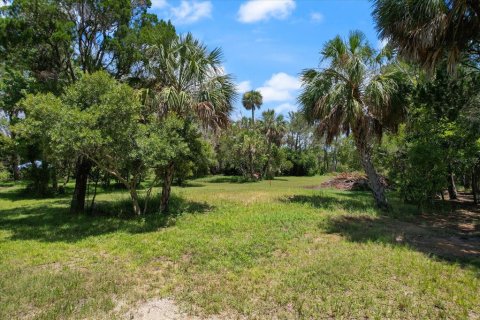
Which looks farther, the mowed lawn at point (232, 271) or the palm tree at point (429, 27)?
the palm tree at point (429, 27)

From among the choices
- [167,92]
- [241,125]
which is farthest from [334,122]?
[241,125]

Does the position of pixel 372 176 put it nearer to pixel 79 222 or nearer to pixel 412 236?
pixel 412 236

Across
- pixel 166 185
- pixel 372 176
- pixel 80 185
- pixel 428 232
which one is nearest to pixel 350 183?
pixel 372 176

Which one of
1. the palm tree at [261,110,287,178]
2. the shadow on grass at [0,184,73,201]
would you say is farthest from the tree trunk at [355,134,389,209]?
the palm tree at [261,110,287,178]

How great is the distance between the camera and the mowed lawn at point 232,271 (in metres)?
4.39

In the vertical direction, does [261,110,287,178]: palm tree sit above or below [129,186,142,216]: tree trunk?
above

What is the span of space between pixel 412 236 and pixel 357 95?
6.24 m

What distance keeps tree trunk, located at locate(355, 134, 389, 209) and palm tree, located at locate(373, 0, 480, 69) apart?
4.81 metres

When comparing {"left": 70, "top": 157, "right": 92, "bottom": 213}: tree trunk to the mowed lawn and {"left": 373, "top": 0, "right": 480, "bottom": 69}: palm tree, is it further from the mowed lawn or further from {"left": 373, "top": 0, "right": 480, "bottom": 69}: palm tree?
{"left": 373, "top": 0, "right": 480, "bottom": 69}: palm tree

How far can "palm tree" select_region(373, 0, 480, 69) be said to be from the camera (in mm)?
7332

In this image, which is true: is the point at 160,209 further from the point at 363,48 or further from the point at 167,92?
the point at 363,48

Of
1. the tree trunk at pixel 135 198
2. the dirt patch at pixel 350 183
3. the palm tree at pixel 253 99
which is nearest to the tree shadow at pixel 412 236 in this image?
the tree trunk at pixel 135 198

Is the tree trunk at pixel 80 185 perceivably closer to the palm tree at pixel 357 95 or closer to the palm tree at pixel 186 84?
the palm tree at pixel 186 84

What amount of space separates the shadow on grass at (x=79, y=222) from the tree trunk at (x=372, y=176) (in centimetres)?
654
